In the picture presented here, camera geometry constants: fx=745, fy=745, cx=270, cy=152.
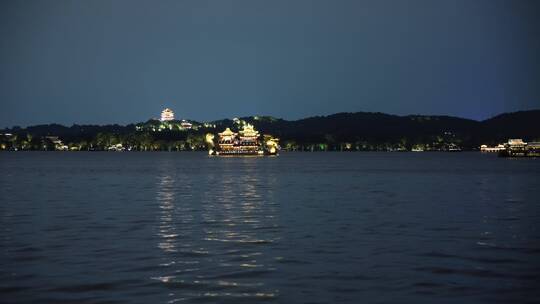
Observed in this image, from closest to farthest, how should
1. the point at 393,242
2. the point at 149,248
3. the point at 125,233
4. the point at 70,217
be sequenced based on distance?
the point at 149,248, the point at 393,242, the point at 125,233, the point at 70,217

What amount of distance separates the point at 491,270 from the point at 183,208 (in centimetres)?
2816

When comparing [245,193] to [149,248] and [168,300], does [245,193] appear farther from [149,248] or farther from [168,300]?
[168,300]

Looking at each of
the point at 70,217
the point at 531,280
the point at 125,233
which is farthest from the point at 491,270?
the point at 70,217

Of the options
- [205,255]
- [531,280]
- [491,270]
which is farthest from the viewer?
[205,255]

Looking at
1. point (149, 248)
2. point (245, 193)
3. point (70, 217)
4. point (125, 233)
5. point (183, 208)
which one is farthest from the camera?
point (245, 193)

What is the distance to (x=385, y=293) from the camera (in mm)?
20703

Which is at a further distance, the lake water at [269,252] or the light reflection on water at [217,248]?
the light reflection on water at [217,248]

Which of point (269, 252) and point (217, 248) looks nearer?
point (269, 252)

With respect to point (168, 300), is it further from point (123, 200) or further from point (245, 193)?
point (245, 193)

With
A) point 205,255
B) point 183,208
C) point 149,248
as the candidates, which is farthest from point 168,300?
point 183,208

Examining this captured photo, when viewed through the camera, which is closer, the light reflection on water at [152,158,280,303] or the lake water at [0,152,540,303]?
the lake water at [0,152,540,303]

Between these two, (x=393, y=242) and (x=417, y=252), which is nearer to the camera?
(x=417, y=252)

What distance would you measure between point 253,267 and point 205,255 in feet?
10.9

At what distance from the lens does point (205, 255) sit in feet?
90.7
